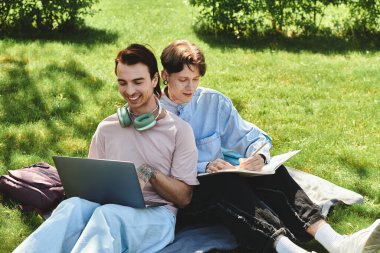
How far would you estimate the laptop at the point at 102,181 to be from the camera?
3492mm

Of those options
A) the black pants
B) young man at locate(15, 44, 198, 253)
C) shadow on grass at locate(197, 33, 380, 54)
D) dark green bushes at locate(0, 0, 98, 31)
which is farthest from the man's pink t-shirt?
dark green bushes at locate(0, 0, 98, 31)

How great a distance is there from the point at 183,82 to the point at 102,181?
866mm

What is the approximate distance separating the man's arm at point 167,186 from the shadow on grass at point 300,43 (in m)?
5.04

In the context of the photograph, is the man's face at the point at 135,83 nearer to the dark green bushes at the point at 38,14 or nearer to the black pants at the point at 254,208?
the black pants at the point at 254,208

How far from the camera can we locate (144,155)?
3809 millimetres

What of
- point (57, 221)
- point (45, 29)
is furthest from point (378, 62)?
point (57, 221)

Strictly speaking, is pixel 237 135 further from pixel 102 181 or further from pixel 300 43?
pixel 300 43

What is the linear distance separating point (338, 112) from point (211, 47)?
8.60 ft

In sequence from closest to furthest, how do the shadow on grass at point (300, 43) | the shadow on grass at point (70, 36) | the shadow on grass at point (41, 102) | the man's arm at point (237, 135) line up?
the man's arm at point (237, 135), the shadow on grass at point (41, 102), the shadow on grass at point (300, 43), the shadow on grass at point (70, 36)

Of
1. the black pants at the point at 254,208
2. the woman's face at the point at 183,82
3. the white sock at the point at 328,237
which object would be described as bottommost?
the white sock at the point at 328,237

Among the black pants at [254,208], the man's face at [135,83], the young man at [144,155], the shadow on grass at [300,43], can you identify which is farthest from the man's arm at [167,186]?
the shadow on grass at [300,43]

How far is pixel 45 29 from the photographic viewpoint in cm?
925

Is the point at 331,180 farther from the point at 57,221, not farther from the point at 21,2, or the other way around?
the point at 21,2

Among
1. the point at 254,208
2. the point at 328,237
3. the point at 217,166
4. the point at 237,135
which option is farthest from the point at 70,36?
the point at 328,237
